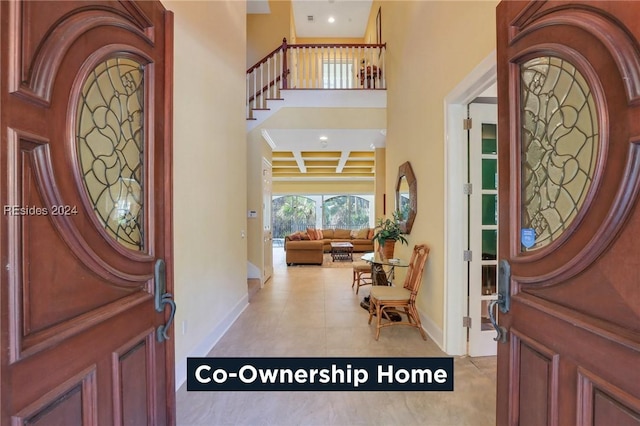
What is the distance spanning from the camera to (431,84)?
3.04 meters

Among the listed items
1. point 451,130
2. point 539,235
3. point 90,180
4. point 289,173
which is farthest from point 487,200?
point 289,173

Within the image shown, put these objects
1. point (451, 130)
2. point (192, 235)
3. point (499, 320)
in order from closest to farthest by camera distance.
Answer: point (499, 320) → point (192, 235) → point (451, 130)

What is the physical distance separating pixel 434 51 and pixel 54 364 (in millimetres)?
3482

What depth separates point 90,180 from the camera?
0.96 metres

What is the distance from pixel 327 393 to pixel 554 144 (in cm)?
209

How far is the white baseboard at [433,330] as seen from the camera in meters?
2.85

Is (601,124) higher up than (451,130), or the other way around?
(451,130)

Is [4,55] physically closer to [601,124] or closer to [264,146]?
[601,124]

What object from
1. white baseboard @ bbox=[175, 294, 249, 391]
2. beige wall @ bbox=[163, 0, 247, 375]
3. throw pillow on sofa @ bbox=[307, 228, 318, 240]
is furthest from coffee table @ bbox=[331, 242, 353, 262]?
beige wall @ bbox=[163, 0, 247, 375]

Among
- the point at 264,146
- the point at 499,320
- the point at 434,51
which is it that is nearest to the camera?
the point at 499,320

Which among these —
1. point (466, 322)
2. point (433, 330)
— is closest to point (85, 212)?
point (466, 322)

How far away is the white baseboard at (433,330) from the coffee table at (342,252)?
519cm

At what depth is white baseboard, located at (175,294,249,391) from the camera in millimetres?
2271

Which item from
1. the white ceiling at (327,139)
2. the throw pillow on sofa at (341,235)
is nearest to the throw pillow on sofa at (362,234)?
the throw pillow on sofa at (341,235)
